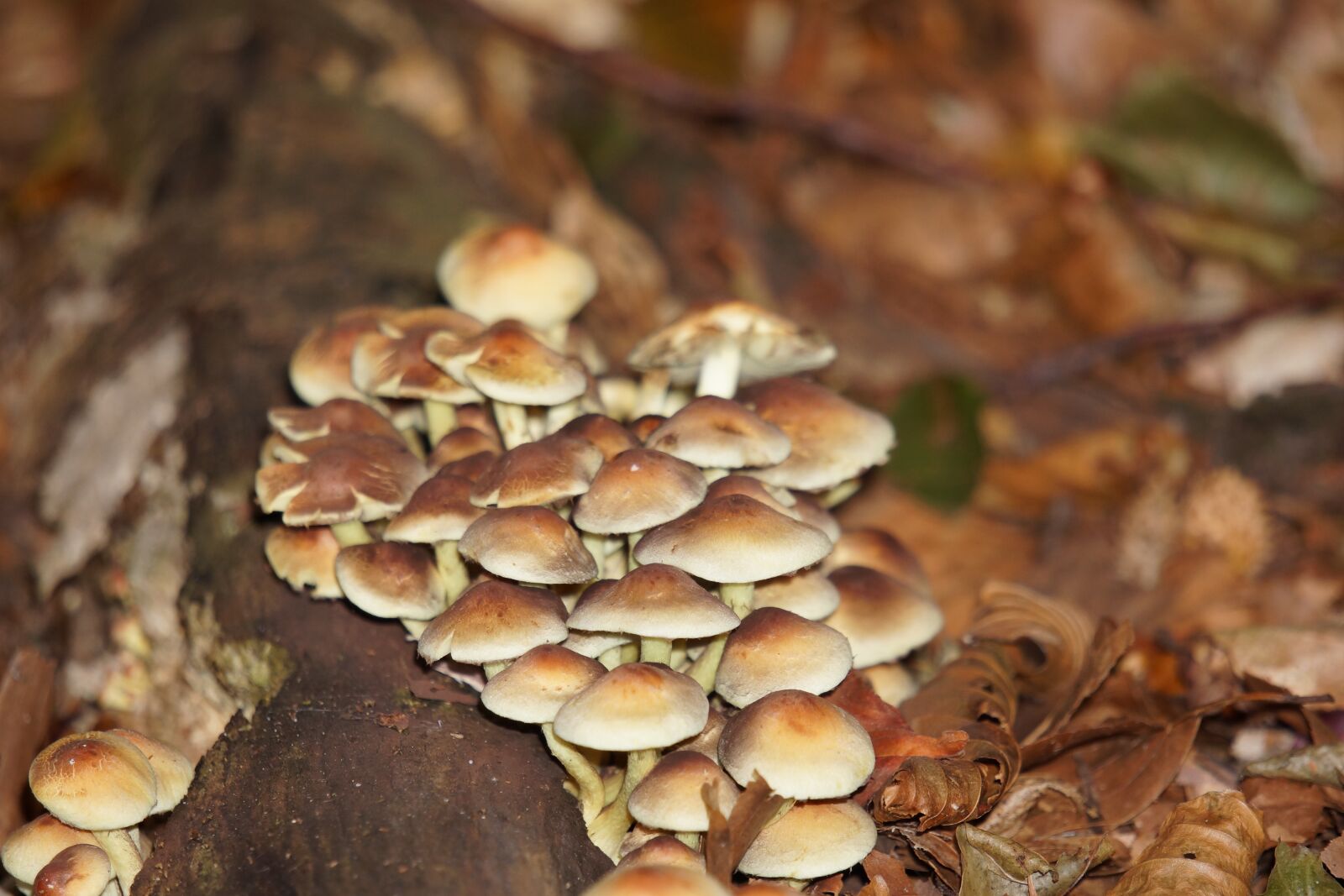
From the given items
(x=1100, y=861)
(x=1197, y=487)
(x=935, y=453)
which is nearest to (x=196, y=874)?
(x=1100, y=861)

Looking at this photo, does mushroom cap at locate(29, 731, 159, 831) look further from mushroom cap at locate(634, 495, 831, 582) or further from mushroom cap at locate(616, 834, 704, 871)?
mushroom cap at locate(634, 495, 831, 582)


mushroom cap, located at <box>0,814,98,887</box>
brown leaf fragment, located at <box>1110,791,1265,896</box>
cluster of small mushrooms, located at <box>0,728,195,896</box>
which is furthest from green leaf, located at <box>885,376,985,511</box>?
mushroom cap, located at <box>0,814,98,887</box>

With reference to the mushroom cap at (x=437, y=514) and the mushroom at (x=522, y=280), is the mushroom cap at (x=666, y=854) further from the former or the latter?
the mushroom at (x=522, y=280)

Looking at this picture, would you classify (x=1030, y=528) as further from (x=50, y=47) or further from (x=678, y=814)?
(x=50, y=47)

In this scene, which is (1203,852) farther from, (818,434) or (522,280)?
(522,280)

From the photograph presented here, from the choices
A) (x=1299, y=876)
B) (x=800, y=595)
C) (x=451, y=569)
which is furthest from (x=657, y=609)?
(x=1299, y=876)

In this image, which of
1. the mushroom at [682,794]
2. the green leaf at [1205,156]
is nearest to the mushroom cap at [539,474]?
the mushroom at [682,794]

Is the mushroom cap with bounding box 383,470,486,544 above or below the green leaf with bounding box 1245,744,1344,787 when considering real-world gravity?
above
